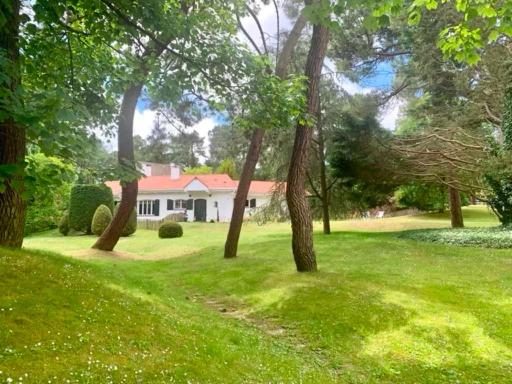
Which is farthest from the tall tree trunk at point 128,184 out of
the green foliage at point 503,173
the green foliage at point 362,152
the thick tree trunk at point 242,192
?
the green foliage at point 503,173

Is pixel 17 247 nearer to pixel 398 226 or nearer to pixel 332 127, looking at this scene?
pixel 332 127

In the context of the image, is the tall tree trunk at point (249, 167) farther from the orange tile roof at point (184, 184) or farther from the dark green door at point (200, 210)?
the dark green door at point (200, 210)

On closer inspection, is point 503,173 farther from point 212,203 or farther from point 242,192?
point 212,203

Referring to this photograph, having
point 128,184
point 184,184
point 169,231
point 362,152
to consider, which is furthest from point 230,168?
point 128,184

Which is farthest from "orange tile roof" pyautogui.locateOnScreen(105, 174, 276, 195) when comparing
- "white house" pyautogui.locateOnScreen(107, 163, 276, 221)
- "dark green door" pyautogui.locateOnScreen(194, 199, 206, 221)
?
"dark green door" pyautogui.locateOnScreen(194, 199, 206, 221)

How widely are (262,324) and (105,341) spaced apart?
3739mm

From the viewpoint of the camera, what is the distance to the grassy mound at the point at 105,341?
304 centimetres

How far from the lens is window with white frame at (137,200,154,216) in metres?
38.4

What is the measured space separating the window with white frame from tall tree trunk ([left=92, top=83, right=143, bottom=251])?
78.8ft

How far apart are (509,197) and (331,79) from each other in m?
9.70

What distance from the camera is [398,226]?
79.9 ft

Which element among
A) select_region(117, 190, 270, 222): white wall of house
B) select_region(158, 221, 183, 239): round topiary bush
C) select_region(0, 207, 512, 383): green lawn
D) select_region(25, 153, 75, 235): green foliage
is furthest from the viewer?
select_region(117, 190, 270, 222): white wall of house

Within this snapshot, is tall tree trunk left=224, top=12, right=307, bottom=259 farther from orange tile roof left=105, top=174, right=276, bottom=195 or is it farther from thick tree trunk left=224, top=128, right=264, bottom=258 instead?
orange tile roof left=105, top=174, right=276, bottom=195

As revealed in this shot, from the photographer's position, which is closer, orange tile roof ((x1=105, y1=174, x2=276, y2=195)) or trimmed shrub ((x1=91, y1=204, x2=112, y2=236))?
trimmed shrub ((x1=91, y1=204, x2=112, y2=236))
